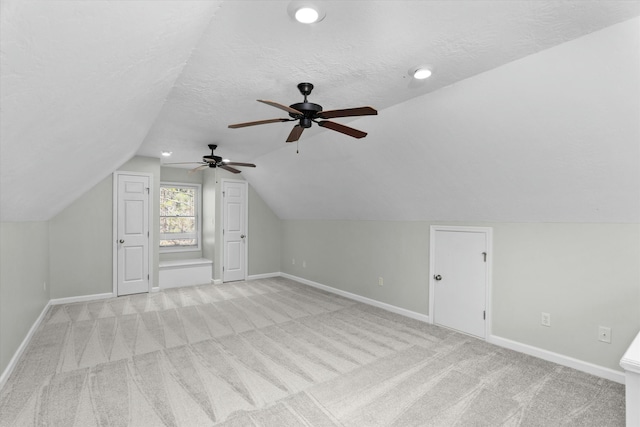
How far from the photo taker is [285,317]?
170 inches

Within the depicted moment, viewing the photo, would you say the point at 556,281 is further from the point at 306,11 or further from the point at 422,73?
the point at 306,11

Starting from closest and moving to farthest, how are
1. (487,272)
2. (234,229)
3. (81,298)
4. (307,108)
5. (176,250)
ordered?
(307,108) < (487,272) < (81,298) < (234,229) < (176,250)

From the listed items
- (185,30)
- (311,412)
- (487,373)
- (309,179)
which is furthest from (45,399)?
(309,179)

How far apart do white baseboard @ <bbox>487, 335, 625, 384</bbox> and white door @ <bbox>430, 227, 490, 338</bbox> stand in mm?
242

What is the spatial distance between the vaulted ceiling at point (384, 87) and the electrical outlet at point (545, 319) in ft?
3.11

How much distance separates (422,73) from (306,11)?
106 centimetres

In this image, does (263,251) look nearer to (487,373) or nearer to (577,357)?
(487,373)

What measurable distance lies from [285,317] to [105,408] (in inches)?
91.8

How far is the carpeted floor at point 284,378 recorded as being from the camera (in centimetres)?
217

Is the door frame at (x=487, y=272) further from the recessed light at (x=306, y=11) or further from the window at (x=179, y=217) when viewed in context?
the window at (x=179, y=217)

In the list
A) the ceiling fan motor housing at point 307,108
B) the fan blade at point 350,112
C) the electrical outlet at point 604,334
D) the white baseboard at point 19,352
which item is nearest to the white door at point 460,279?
the electrical outlet at point 604,334

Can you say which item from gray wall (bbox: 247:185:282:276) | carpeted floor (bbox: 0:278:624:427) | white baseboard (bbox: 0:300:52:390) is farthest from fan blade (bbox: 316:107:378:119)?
gray wall (bbox: 247:185:282:276)

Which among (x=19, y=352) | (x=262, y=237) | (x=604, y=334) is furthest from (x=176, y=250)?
→ (x=604, y=334)

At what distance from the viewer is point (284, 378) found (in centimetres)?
268
